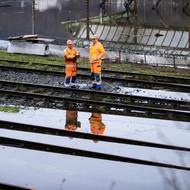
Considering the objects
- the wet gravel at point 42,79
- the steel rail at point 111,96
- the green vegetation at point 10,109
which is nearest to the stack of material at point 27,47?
the wet gravel at point 42,79

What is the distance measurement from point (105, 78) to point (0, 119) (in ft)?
18.3

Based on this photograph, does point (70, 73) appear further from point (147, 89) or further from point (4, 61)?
point (4, 61)

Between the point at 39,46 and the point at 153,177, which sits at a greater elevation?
the point at 39,46

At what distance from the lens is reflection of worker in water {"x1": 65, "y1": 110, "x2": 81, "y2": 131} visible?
38.5 ft

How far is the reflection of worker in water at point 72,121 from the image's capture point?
462 inches

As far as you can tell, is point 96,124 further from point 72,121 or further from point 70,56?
point 70,56

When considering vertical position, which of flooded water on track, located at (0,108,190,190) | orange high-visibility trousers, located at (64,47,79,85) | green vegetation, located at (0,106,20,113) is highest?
orange high-visibility trousers, located at (64,47,79,85)

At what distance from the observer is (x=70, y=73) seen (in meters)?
15.6

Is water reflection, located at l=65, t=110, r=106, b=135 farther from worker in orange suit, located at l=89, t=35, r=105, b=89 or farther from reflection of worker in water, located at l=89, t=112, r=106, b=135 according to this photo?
worker in orange suit, located at l=89, t=35, r=105, b=89

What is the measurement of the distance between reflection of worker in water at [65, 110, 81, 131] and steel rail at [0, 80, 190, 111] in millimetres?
1642

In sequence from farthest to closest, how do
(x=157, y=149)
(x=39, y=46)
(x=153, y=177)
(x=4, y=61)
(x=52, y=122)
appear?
(x=39, y=46), (x=4, y=61), (x=52, y=122), (x=157, y=149), (x=153, y=177)

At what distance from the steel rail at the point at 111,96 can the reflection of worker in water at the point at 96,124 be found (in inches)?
62.7

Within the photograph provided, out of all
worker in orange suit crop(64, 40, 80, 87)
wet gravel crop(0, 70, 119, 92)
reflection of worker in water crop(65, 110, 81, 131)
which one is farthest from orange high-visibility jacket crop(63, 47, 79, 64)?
reflection of worker in water crop(65, 110, 81, 131)

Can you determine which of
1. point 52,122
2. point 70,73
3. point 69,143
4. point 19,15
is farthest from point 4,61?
point 19,15
